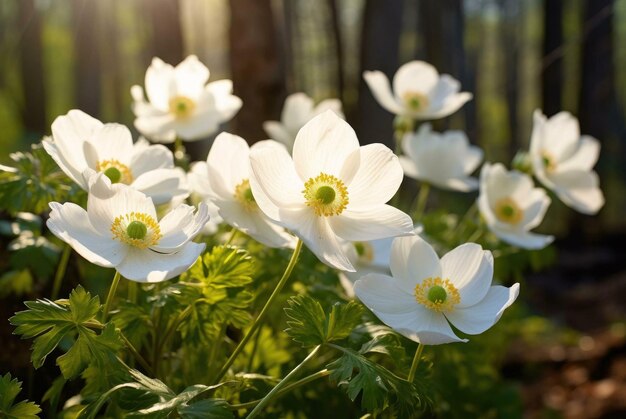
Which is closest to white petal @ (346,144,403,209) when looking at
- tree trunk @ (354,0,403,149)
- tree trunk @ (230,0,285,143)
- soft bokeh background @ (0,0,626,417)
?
soft bokeh background @ (0,0,626,417)

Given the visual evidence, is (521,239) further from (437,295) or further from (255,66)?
(255,66)

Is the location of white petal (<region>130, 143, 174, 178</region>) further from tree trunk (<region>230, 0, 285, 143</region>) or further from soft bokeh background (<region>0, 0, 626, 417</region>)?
tree trunk (<region>230, 0, 285, 143</region>)

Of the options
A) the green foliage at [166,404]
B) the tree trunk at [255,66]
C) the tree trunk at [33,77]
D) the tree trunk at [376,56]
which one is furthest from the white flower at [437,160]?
the tree trunk at [33,77]

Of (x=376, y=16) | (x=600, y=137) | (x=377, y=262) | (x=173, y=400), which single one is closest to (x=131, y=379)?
(x=173, y=400)

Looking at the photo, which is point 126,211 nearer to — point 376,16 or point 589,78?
point 376,16

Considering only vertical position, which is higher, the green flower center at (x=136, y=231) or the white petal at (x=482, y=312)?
the green flower center at (x=136, y=231)

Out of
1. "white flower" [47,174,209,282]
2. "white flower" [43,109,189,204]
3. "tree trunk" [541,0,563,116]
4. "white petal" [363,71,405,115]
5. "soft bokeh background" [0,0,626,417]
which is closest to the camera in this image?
"white flower" [47,174,209,282]

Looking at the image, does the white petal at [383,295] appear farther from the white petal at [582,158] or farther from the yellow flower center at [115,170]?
the white petal at [582,158]
